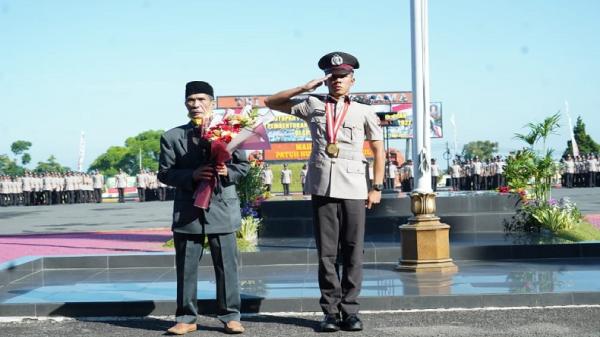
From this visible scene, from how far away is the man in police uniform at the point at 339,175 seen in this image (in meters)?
6.64

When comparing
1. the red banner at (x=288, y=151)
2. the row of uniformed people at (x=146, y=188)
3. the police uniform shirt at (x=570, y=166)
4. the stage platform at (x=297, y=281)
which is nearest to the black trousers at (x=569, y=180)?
the police uniform shirt at (x=570, y=166)

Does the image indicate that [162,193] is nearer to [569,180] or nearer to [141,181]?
[141,181]

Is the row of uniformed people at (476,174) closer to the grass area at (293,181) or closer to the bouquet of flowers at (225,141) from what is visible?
the grass area at (293,181)

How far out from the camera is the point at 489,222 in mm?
15547

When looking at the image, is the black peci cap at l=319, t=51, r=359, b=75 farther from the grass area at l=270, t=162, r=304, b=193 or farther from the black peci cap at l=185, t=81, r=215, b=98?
the grass area at l=270, t=162, r=304, b=193

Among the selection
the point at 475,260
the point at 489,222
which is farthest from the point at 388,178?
the point at 475,260

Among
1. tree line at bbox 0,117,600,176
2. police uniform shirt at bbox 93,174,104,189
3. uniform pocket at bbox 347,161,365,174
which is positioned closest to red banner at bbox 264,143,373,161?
police uniform shirt at bbox 93,174,104,189

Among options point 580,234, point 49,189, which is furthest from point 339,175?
point 49,189

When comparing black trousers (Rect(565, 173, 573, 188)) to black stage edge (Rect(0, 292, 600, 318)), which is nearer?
black stage edge (Rect(0, 292, 600, 318))

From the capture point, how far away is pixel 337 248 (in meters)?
6.78

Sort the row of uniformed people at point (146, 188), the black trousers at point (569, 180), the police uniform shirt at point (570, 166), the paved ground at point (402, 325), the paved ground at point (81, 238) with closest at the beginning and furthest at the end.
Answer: the paved ground at point (402, 325) → the paved ground at point (81, 238) → the police uniform shirt at point (570, 166) → the black trousers at point (569, 180) → the row of uniformed people at point (146, 188)

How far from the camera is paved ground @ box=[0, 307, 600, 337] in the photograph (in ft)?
20.9

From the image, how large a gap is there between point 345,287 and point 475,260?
16.3 feet

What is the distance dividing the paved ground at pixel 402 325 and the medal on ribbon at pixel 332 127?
139 cm
